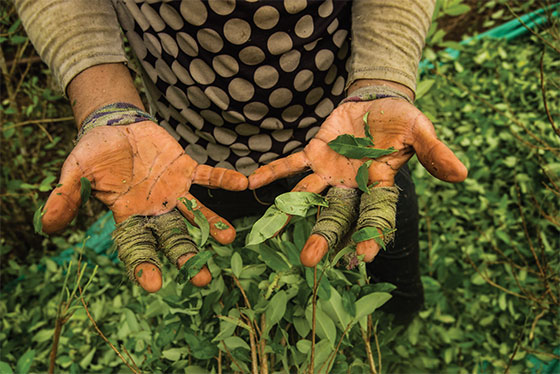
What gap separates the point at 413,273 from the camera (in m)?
1.31

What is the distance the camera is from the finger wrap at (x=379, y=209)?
2.43 feet

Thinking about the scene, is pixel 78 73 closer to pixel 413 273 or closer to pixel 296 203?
pixel 296 203

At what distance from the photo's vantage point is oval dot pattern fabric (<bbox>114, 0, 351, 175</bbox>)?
87 cm

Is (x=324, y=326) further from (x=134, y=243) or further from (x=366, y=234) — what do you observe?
(x=134, y=243)

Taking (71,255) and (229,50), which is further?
(71,255)

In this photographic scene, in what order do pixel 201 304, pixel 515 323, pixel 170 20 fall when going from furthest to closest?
pixel 515 323, pixel 201 304, pixel 170 20

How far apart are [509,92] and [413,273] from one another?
1634 millimetres

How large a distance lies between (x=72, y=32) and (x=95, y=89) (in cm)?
14

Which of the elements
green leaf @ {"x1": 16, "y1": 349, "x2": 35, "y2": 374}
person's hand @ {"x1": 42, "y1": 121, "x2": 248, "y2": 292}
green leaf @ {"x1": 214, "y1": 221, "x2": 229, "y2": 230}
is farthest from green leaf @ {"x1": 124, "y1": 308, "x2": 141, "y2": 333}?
green leaf @ {"x1": 214, "y1": 221, "x2": 229, "y2": 230}

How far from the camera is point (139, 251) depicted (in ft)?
2.58

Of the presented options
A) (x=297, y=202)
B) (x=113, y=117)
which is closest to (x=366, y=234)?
(x=297, y=202)

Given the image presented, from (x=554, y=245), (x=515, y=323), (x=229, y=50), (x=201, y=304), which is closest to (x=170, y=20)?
(x=229, y=50)

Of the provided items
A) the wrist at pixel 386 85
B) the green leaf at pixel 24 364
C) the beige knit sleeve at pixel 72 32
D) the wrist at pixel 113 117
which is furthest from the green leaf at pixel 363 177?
the green leaf at pixel 24 364

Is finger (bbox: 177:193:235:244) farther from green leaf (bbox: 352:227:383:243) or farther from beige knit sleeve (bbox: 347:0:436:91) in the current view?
beige knit sleeve (bbox: 347:0:436:91)
